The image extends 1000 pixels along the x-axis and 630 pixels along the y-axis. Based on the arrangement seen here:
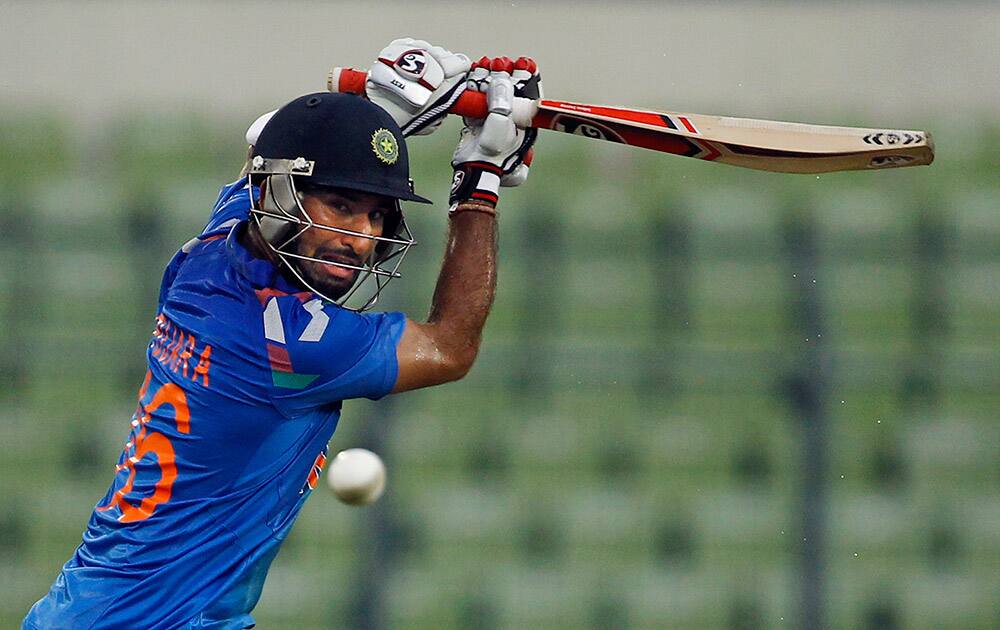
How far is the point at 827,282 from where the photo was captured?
4812 mm

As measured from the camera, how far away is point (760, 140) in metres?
3.27

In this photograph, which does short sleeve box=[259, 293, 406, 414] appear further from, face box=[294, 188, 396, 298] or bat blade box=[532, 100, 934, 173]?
bat blade box=[532, 100, 934, 173]

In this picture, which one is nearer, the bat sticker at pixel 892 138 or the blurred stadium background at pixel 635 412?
the bat sticker at pixel 892 138

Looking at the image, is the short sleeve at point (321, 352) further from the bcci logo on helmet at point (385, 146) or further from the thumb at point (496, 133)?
the thumb at point (496, 133)

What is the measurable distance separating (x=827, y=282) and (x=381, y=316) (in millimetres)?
2383

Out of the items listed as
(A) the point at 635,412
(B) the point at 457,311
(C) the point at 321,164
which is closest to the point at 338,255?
(C) the point at 321,164

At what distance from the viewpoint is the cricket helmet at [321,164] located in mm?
2654

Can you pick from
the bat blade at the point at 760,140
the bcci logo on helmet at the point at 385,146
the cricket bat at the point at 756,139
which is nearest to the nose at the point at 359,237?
the bcci logo on helmet at the point at 385,146

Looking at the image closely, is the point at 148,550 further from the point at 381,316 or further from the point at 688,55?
the point at 688,55

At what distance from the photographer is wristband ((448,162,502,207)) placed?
9.74 feet

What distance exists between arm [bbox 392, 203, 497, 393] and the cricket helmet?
159 millimetres

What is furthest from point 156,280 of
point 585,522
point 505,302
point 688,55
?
point 688,55

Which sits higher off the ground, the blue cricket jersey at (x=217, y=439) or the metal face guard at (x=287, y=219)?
the metal face guard at (x=287, y=219)

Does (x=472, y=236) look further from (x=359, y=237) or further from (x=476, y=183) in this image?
(x=359, y=237)
